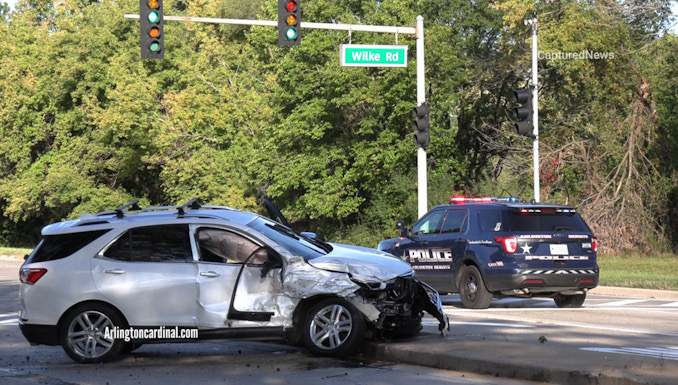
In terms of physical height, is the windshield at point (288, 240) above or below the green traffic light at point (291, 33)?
below

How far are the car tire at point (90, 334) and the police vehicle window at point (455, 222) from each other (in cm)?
755

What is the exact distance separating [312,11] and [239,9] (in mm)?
20386

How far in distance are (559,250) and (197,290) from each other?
23.9 ft

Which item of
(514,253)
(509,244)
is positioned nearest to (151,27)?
(509,244)

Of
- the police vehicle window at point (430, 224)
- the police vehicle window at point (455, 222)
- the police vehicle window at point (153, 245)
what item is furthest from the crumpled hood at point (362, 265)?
the police vehicle window at point (430, 224)

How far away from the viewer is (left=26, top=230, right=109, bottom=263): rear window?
1048cm

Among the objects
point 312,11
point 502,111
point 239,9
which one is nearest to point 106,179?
point 239,9

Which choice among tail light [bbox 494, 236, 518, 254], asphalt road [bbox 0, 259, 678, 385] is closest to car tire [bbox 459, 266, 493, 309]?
tail light [bbox 494, 236, 518, 254]

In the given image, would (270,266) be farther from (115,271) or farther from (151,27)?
(151,27)

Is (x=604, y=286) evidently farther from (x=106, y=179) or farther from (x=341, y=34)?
(x=106, y=179)

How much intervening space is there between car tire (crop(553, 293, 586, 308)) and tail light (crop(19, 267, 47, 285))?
9387 mm

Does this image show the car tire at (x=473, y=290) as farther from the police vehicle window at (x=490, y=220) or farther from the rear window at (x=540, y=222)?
the rear window at (x=540, y=222)

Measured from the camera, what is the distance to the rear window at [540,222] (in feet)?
50.6

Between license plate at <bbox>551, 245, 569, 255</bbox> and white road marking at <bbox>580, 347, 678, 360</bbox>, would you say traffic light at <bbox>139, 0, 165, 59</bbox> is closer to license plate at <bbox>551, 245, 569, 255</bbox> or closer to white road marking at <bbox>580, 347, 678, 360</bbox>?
license plate at <bbox>551, 245, 569, 255</bbox>
